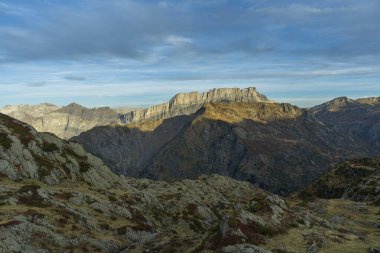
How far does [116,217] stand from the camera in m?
75.5

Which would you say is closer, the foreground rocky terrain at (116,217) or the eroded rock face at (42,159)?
the foreground rocky terrain at (116,217)

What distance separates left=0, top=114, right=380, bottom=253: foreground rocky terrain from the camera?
47719 millimetres

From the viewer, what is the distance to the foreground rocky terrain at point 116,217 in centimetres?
4772

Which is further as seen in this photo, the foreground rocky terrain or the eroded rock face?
the eroded rock face

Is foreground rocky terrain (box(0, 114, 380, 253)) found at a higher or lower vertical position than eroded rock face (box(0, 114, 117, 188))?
lower

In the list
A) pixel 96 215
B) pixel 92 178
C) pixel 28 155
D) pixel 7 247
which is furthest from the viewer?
pixel 92 178

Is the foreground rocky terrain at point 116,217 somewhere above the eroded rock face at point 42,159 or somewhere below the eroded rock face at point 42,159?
below

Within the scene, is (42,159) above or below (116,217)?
above

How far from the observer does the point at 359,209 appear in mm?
107438

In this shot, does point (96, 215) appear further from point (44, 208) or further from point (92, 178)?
point (92, 178)

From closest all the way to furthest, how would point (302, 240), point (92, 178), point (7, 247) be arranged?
point (7, 247) < point (302, 240) < point (92, 178)

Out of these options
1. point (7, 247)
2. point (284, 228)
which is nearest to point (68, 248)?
point (7, 247)

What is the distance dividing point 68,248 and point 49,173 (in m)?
45.1

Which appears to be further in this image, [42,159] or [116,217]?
[42,159]
